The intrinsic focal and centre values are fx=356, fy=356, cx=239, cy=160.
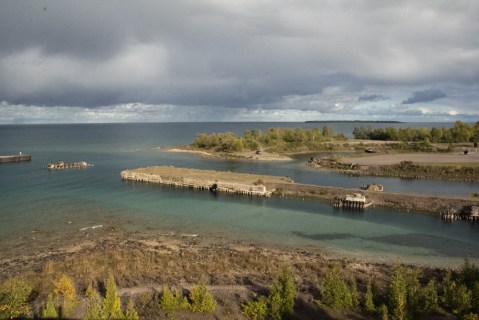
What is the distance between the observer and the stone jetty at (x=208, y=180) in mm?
72938

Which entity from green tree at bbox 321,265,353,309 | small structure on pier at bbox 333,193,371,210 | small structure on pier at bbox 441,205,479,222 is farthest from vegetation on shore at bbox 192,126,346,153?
green tree at bbox 321,265,353,309

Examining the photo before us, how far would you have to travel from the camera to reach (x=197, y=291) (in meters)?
22.8

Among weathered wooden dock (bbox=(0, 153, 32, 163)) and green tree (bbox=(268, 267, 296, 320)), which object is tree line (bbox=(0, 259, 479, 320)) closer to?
green tree (bbox=(268, 267, 296, 320))

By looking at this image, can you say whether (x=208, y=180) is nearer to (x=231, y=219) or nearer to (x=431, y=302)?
(x=231, y=219)

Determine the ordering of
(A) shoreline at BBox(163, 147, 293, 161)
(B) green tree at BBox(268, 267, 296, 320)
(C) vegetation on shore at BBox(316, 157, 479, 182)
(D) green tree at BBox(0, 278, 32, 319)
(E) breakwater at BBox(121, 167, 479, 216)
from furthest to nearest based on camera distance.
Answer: (A) shoreline at BBox(163, 147, 293, 161), (C) vegetation on shore at BBox(316, 157, 479, 182), (E) breakwater at BBox(121, 167, 479, 216), (B) green tree at BBox(268, 267, 296, 320), (D) green tree at BBox(0, 278, 32, 319)

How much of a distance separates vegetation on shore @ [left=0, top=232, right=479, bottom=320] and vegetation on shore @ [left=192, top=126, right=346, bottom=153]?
4655 inches

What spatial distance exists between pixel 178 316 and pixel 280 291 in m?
6.49

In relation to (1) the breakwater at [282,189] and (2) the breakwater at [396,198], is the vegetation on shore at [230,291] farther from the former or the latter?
(1) the breakwater at [282,189]

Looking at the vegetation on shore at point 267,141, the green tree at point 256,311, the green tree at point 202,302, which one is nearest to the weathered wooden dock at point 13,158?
the vegetation on shore at point 267,141

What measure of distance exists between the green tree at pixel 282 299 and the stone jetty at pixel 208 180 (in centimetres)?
4827

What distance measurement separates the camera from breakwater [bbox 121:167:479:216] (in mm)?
59125

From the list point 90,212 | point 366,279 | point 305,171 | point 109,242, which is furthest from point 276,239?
point 305,171

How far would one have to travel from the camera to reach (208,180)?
78.4 metres

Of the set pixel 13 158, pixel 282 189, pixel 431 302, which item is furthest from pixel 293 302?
pixel 13 158
